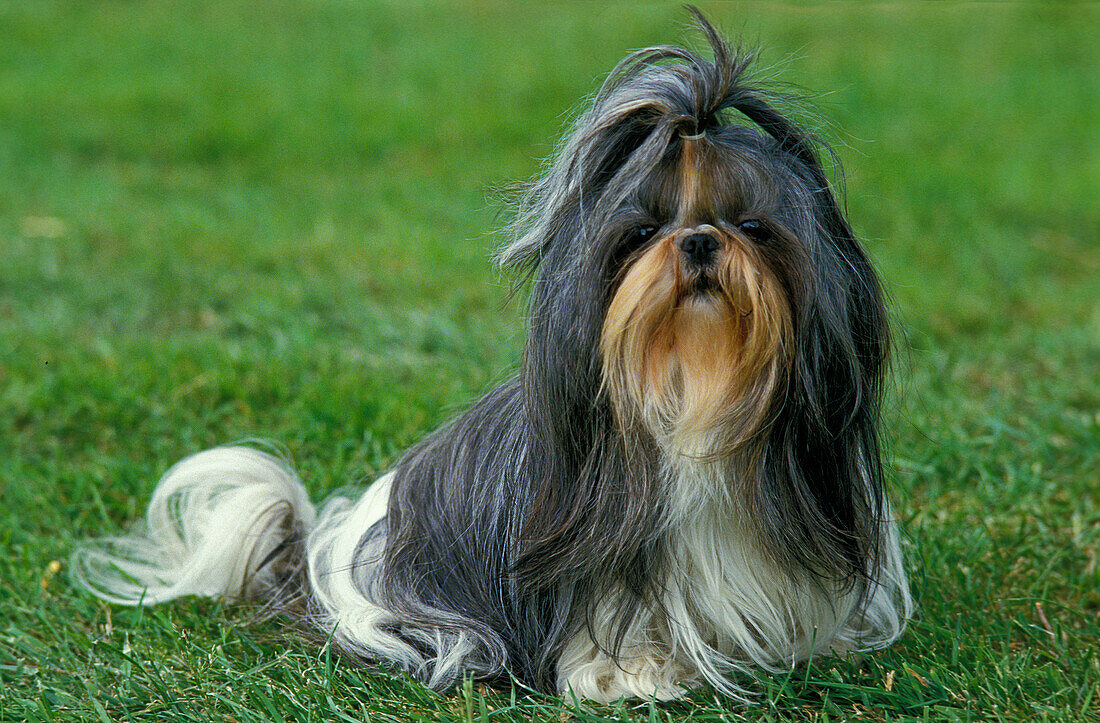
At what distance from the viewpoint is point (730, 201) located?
2.37m

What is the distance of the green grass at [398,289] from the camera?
2967 millimetres

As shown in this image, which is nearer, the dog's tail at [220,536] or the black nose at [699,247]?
the black nose at [699,247]

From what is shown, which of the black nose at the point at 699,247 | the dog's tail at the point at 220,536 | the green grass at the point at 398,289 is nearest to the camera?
the black nose at the point at 699,247

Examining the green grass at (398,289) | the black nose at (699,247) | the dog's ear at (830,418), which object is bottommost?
the green grass at (398,289)

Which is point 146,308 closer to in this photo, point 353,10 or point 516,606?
point 516,606

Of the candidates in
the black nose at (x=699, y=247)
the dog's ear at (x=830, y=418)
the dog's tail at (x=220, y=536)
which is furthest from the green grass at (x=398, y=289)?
the black nose at (x=699, y=247)

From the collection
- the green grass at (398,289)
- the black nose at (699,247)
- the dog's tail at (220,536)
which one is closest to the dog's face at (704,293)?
the black nose at (699,247)

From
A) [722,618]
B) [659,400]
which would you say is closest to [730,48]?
[659,400]

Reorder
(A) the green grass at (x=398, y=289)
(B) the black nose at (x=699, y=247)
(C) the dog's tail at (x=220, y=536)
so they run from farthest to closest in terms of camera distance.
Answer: (C) the dog's tail at (x=220, y=536) < (A) the green grass at (x=398, y=289) < (B) the black nose at (x=699, y=247)

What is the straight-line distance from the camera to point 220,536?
3297mm

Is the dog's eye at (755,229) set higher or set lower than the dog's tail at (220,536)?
higher

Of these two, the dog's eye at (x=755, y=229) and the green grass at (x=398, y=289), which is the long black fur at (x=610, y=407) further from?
the green grass at (x=398, y=289)

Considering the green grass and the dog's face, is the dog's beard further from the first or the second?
the green grass

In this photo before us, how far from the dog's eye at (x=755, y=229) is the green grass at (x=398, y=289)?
1.44 feet
